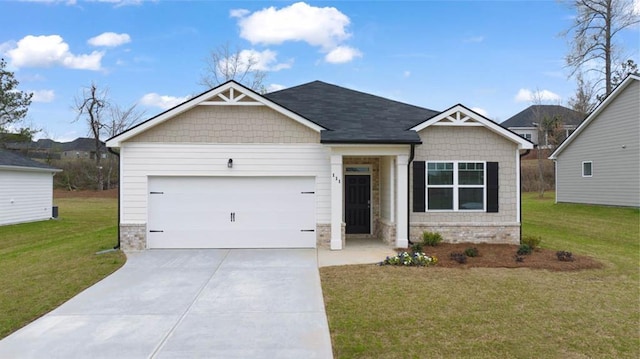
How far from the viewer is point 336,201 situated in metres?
10.7

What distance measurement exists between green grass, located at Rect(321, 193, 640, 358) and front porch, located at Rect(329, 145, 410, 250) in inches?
97.6

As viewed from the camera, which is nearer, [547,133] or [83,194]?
[83,194]

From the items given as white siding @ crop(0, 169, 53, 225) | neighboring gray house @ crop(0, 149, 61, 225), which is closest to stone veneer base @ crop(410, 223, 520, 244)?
neighboring gray house @ crop(0, 149, 61, 225)

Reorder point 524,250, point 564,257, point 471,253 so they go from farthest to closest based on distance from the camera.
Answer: point 524,250 → point 471,253 → point 564,257

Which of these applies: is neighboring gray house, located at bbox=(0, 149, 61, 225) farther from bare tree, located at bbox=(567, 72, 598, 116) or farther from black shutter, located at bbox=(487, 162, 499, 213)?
bare tree, located at bbox=(567, 72, 598, 116)

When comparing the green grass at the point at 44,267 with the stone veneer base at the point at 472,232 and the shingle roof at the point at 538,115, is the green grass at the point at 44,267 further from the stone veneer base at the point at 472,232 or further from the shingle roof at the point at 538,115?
the shingle roof at the point at 538,115

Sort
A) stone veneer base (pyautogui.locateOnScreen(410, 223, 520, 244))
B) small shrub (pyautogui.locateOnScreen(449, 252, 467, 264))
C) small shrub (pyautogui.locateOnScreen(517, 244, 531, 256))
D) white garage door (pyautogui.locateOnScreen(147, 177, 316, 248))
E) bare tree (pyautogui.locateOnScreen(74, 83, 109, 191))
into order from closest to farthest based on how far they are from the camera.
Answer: small shrub (pyautogui.locateOnScreen(449, 252, 467, 264))
small shrub (pyautogui.locateOnScreen(517, 244, 531, 256))
white garage door (pyautogui.locateOnScreen(147, 177, 316, 248))
stone veneer base (pyautogui.locateOnScreen(410, 223, 520, 244))
bare tree (pyautogui.locateOnScreen(74, 83, 109, 191))

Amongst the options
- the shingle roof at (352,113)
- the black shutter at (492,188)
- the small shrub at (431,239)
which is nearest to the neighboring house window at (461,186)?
the black shutter at (492,188)

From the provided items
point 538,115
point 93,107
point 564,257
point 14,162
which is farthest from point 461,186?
point 93,107

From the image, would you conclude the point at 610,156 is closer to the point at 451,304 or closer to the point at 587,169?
the point at 587,169

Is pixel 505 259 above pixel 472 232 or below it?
below

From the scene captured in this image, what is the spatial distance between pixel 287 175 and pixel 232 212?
1.78 meters

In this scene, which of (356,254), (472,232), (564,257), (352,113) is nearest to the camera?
(564,257)

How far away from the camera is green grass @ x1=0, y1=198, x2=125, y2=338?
6188 mm
